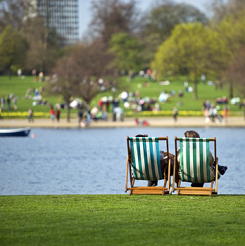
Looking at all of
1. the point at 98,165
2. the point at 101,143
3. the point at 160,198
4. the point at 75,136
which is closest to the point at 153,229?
the point at 160,198

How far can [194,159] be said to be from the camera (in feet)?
27.5

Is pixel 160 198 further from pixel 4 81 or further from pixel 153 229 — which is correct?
pixel 4 81

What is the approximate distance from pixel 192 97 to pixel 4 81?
96.7 feet

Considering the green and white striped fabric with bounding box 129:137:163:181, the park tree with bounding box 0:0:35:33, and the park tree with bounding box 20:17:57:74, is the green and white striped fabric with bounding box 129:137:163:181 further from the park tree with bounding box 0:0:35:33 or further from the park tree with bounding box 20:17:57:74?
the park tree with bounding box 0:0:35:33

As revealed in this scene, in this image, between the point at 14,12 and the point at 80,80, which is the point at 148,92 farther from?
the point at 14,12

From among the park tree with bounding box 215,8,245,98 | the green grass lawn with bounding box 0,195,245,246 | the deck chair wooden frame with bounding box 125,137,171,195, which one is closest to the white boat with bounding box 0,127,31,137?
the green grass lawn with bounding box 0,195,245,246

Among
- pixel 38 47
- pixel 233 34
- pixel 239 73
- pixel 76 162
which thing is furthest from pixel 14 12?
pixel 76 162

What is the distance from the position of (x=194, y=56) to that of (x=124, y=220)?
5808cm

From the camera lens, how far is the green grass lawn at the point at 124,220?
5.54 metres

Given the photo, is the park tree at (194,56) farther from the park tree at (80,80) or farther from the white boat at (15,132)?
the white boat at (15,132)

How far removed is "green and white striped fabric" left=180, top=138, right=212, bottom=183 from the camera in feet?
27.1

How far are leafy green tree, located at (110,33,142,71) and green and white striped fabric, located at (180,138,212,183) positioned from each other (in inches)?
2644

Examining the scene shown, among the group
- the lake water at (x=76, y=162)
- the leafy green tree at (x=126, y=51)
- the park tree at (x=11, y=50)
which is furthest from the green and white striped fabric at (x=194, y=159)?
the park tree at (x=11, y=50)

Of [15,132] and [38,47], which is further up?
[38,47]
